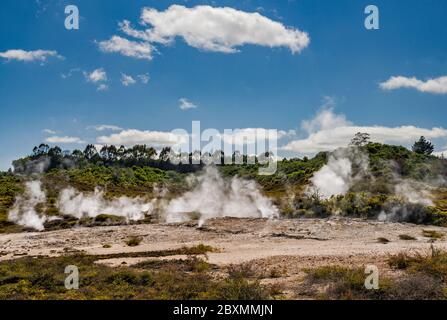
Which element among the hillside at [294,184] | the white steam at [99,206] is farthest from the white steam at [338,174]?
the white steam at [99,206]

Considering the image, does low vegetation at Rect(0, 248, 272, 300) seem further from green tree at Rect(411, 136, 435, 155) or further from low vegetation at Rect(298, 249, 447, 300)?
green tree at Rect(411, 136, 435, 155)

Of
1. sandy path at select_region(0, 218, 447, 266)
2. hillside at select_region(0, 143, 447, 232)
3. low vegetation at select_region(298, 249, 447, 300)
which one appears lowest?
sandy path at select_region(0, 218, 447, 266)

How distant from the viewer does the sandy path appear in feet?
74.4

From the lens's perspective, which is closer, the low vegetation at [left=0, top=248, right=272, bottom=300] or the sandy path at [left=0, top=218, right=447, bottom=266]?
the low vegetation at [left=0, top=248, right=272, bottom=300]

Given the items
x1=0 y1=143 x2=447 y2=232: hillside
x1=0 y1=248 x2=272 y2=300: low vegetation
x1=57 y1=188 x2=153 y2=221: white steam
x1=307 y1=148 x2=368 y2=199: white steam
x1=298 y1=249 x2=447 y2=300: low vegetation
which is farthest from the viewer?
x1=307 y1=148 x2=368 y2=199: white steam

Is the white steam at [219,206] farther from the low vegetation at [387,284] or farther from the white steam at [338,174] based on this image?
the low vegetation at [387,284]

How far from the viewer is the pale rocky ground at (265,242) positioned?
2026 centimetres

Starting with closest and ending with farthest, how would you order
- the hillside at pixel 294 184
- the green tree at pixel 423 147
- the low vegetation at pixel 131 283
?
the low vegetation at pixel 131 283 → the hillside at pixel 294 184 → the green tree at pixel 423 147

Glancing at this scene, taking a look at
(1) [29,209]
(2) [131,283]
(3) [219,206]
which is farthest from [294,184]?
(2) [131,283]

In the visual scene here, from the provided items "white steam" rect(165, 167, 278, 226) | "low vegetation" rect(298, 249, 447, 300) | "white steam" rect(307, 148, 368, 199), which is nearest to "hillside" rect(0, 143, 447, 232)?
"white steam" rect(307, 148, 368, 199)

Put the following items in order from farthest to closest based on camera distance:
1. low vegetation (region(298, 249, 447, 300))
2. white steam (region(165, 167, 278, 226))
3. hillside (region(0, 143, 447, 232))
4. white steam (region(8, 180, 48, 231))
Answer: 1. white steam (region(8, 180, 48, 231))
2. white steam (region(165, 167, 278, 226))
3. hillside (region(0, 143, 447, 232))
4. low vegetation (region(298, 249, 447, 300))
